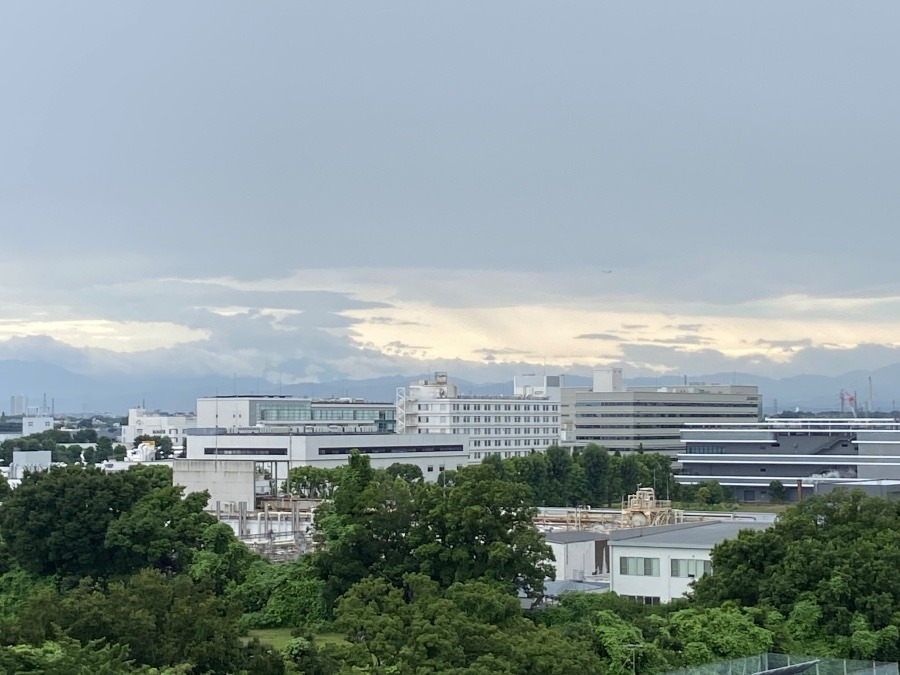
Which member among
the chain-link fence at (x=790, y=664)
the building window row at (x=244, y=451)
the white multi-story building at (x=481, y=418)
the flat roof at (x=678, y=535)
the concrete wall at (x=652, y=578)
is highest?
the white multi-story building at (x=481, y=418)

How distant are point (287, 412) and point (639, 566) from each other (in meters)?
101

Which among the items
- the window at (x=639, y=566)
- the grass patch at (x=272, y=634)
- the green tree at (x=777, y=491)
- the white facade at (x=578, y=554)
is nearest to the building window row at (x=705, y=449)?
the green tree at (x=777, y=491)

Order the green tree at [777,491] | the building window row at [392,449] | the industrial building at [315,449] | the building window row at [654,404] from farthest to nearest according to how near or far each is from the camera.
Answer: the building window row at [654,404], the green tree at [777,491], the building window row at [392,449], the industrial building at [315,449]

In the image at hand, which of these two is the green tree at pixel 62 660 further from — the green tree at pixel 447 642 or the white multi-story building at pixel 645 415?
the white multi-story building at pixel 645 415

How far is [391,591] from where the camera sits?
29.7 metres

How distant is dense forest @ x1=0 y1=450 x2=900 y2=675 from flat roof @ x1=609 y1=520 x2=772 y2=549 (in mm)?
3977

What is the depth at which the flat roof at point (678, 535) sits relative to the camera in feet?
144

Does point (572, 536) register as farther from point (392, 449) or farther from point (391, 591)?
point (392, 449)

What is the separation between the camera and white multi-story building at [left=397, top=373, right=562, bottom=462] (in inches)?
5103

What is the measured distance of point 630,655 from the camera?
2947cm

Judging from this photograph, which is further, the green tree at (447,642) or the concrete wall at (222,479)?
the concrete wall at (222,479)

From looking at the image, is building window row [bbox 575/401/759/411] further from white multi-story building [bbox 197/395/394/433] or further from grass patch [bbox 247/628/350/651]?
grass patch [bbox 247/628/350/651]

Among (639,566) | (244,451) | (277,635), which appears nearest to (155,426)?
(244,451)

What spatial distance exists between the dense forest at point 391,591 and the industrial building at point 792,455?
6643 cm
